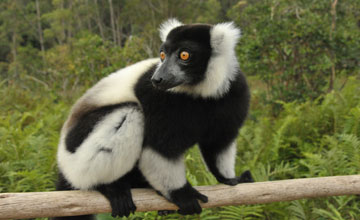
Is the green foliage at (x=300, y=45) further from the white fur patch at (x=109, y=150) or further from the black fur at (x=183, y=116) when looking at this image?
the white fur patch at (x=109, y=150)

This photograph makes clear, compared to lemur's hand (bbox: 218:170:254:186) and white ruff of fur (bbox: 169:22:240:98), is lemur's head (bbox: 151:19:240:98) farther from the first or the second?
lemur's hand (bbox: 218:170:254:186)

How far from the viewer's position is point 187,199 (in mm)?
2939

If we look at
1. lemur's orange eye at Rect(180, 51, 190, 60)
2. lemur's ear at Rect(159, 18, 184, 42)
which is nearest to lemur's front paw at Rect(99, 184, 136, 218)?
lemur's orange eye at Rect(180, 51, 190, 60)

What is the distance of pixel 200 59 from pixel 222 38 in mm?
269

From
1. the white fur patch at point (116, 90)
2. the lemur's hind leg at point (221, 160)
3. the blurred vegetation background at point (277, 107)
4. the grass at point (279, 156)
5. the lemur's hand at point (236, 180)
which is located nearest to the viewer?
the white fur patch at point (116, 90)

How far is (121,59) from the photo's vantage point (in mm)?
10383

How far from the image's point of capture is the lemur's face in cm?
286

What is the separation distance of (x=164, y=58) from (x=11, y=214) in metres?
1.72

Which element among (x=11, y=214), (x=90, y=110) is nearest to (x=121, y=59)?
(x=90, y=110)

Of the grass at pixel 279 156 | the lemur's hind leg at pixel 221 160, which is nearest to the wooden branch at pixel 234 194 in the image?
the lemur's hind leg at pixel 221 160

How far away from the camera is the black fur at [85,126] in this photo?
2933mm

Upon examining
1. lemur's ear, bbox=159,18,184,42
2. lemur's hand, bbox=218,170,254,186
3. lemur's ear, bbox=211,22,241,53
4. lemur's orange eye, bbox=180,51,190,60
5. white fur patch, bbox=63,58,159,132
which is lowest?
lemur's hand, bbox=218,170,254,186

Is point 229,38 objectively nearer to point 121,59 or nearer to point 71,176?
point 71,176

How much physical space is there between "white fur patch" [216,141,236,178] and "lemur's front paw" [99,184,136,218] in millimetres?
956
